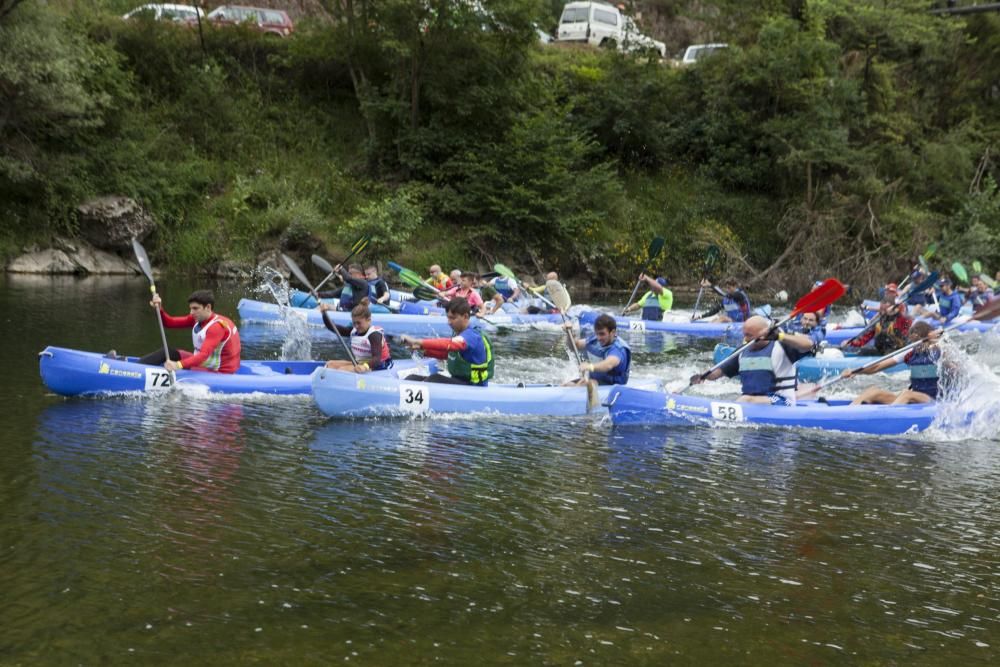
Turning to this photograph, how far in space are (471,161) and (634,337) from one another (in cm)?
1211

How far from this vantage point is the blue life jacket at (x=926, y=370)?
1137 cm

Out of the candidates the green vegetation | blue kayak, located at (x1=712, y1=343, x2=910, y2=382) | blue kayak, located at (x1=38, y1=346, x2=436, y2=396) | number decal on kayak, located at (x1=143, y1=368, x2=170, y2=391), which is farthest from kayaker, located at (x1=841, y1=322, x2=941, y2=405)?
the green vegetation

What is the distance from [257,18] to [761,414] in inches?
1111

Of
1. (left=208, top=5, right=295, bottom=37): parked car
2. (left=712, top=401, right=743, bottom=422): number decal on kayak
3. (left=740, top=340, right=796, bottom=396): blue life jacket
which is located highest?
(left=208, top=5, right=295, bottom=37): parked car

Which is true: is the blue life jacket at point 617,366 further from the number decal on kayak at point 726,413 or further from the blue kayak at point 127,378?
the blue kayak at point 127,378

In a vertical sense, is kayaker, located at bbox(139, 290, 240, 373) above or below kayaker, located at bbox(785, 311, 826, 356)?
below

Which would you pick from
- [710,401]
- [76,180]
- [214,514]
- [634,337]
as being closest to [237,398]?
[214,514]

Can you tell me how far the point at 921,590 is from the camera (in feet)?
20.5

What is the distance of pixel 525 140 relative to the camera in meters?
29.9

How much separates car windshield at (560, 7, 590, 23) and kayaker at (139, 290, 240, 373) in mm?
31103

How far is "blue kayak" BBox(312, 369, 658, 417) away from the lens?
34.4 feet

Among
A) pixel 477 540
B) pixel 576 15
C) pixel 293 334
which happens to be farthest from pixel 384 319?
pixel 576 15

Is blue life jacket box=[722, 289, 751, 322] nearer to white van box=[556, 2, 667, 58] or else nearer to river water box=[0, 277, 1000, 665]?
river water box=[0, 277, 1000, 665]

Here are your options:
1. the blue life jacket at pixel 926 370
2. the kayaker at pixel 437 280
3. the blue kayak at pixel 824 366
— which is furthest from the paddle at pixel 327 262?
the blue life jacket at pixel 926 370
